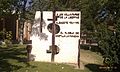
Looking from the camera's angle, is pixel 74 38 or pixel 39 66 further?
pixel 74 38

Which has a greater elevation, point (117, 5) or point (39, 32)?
point (117, 5)

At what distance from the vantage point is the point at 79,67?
1552cm

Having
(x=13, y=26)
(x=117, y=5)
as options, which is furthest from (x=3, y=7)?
(x=13, y=26)

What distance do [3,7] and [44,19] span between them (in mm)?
2647

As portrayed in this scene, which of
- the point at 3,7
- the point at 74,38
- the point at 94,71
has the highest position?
the point at 3,7

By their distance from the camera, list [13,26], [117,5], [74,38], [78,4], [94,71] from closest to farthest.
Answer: [94,71] → [74,38] → [117,5] → [78,4] → [13,26]

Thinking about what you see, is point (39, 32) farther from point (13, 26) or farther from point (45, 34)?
point (13, 26)

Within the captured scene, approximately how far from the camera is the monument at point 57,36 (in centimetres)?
1627

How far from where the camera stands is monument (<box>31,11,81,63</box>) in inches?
640

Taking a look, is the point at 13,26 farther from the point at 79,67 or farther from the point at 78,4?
the point at 79,67

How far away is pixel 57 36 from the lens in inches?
643

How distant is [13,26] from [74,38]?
79.0 ft

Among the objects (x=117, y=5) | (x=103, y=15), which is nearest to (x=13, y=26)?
(x=103, y=15)

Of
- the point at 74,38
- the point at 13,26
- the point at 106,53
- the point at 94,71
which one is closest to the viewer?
the point at 106,53
